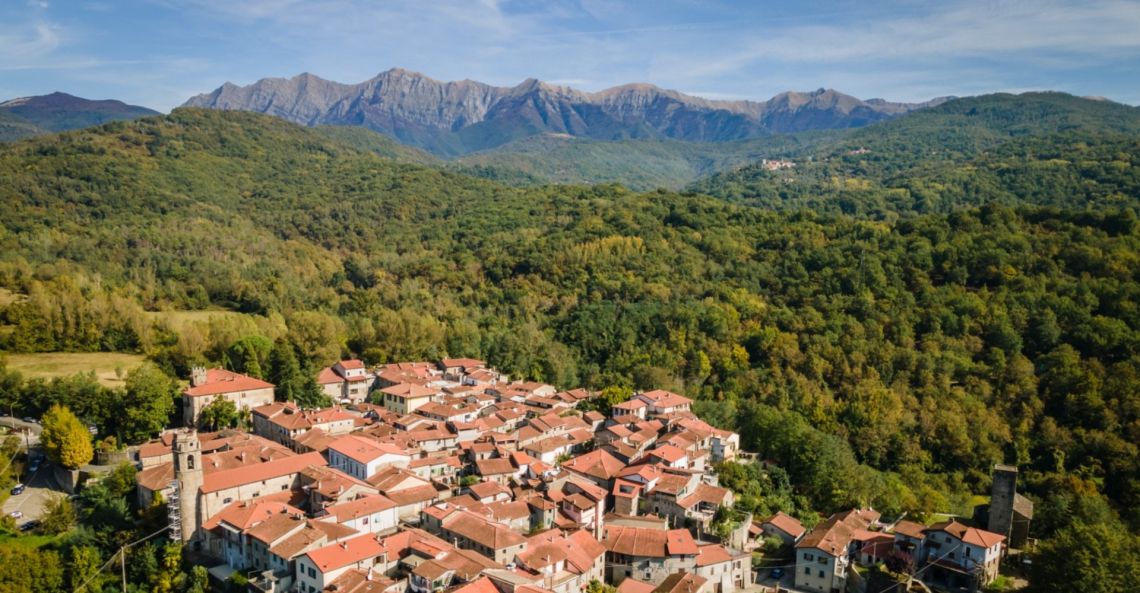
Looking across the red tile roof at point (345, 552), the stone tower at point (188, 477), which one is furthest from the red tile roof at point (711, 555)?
the stone tower at point (188, 477)

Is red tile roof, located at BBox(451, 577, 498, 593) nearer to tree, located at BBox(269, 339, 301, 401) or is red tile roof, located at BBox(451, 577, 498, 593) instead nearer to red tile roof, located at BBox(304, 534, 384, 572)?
red tile roof, located at BBox(304, 534, 384, 572)

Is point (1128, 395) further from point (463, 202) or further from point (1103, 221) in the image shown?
point (463, 202)

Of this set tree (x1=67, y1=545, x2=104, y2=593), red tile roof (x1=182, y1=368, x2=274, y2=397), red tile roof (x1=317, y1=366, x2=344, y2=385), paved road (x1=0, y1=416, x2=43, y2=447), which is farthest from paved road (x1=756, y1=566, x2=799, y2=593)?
paved road (x1=0, y1=416, x2=43, y2=447)

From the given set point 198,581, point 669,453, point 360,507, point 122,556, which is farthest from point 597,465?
point 122,556

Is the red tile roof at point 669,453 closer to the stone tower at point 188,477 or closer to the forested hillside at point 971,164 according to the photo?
the stone tower at point 188,477

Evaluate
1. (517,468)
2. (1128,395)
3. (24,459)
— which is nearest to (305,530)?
(517,468)

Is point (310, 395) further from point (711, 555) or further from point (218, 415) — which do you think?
point (711, 555)
